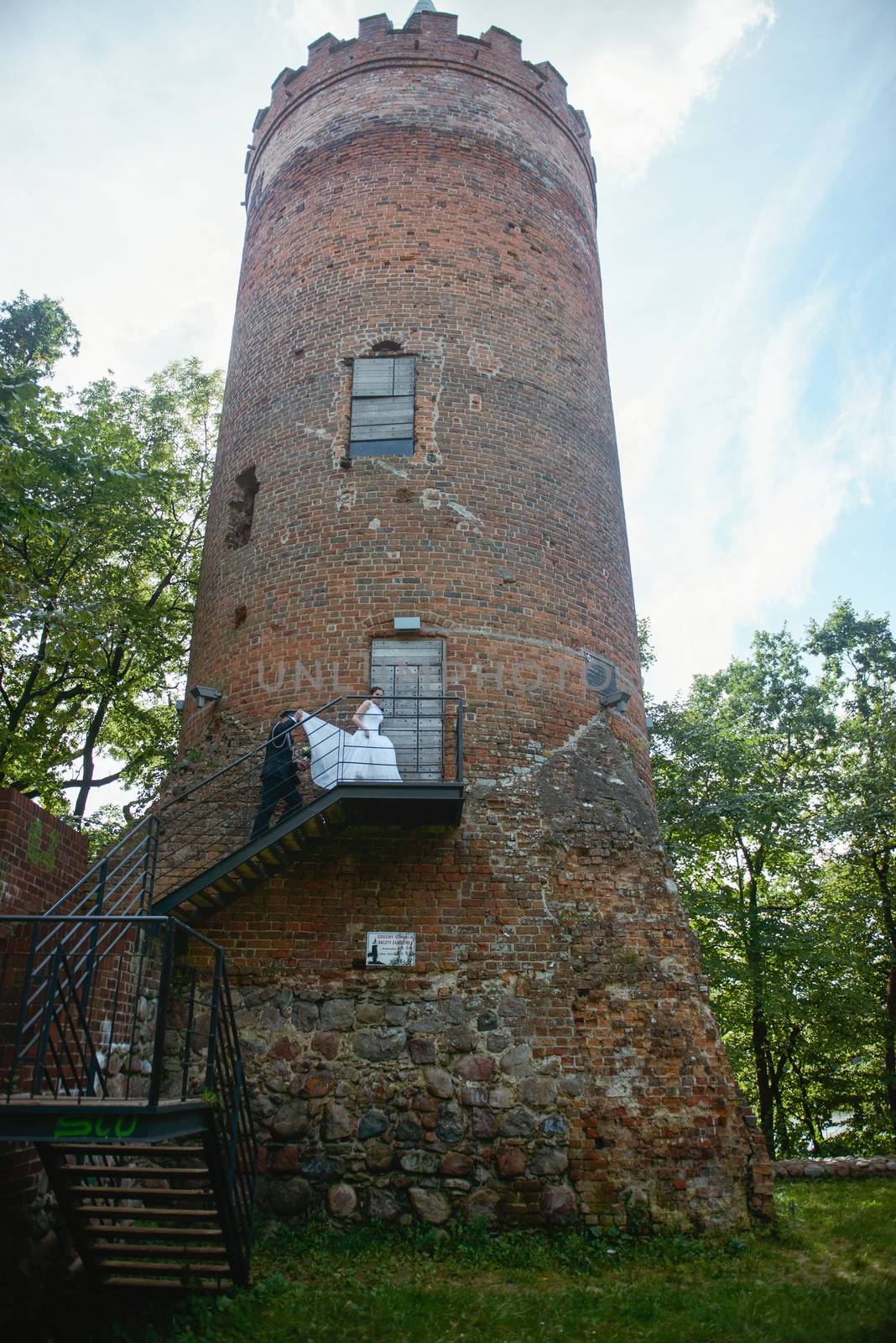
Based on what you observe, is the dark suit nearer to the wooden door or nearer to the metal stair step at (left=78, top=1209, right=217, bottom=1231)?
the wooden door

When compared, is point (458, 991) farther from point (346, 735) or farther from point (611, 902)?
point (346, 735)

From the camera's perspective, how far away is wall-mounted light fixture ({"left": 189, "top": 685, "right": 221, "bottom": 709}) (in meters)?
9.87

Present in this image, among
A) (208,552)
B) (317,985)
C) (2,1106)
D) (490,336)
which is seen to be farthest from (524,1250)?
(490,336)

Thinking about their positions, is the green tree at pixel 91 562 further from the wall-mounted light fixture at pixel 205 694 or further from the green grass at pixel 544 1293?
the green grass at pixel 544 1293

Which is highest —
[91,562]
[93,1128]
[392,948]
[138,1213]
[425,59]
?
[425,59]

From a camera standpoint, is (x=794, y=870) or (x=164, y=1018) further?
(x=794, y=870)

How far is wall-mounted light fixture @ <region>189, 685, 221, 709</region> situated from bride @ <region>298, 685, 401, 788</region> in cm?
156

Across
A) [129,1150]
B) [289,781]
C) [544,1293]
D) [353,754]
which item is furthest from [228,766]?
[544,1293]

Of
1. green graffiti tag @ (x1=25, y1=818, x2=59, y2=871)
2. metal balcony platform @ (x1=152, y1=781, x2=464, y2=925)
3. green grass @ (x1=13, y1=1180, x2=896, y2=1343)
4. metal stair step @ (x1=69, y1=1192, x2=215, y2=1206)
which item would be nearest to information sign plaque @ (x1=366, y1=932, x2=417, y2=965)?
metal balcony platform @ (x1=152, y1=781, x2=464, y2=925)

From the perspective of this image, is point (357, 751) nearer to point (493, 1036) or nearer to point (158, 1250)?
point (493, 1036)

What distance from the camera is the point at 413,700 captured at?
9.06m

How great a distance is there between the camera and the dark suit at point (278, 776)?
8.21 meters

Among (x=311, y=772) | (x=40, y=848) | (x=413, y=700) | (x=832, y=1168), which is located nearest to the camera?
(x=40, y=848)

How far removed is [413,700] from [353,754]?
98cm
